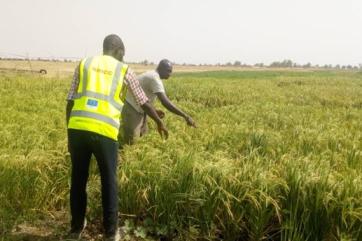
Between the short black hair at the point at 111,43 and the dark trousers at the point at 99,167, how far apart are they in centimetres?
91

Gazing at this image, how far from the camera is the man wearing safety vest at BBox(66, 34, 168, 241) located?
3990 millimetres

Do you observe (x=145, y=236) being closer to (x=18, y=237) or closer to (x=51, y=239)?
(x=51, y=239)

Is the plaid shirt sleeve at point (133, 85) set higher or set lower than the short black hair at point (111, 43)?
lower

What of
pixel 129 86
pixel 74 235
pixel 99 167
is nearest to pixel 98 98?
pixel 129 86

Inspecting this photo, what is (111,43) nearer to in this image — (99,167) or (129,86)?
(129,86)

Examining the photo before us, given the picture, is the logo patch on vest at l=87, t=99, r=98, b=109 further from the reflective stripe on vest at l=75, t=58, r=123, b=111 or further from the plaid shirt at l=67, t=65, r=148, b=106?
the plaid shirt at l=67, t=65, r=148, b=106

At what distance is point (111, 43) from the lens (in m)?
4.38

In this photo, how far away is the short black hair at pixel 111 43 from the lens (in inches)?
172

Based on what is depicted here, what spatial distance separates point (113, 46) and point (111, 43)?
0.12 feet

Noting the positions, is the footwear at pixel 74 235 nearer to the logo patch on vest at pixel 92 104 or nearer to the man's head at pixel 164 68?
the logo patch on vest at pixel 92 104

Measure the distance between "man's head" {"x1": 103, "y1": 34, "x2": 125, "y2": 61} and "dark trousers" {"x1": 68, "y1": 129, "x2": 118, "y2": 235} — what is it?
89 centimetres

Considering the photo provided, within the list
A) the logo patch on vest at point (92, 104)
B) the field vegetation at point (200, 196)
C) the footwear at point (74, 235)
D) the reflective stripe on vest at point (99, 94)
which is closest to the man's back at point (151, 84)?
the field vegetation at point (200, 196)

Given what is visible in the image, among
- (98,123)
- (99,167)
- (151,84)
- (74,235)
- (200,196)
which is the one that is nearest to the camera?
(98,123)

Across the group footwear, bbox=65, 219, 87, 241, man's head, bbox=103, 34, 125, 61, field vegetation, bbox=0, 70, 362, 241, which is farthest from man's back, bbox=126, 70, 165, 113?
footwear, bbox=65, 219, 87, 241
